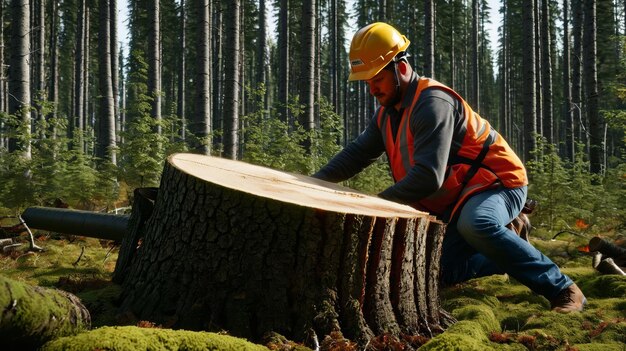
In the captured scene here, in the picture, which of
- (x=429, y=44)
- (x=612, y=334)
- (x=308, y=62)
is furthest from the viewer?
(x=429, y=44)

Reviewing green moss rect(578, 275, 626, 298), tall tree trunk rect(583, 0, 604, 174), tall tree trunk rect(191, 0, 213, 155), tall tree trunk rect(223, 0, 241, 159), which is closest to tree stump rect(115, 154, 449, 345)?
green moss rect(578, 275, 626, 298)

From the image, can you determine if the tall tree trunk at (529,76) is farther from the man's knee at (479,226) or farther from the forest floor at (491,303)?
the man's knee at (479,226)

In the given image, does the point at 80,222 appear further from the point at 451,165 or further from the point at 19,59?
the point at 19,59

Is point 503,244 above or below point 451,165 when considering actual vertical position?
below

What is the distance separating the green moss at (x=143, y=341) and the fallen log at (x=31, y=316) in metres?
0.06

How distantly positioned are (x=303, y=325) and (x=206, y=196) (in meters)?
0.76

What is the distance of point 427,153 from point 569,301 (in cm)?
135

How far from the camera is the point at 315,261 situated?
8.54ft

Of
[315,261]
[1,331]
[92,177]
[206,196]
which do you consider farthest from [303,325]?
[92,177]

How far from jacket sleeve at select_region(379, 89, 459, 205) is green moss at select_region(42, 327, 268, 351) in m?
1.59

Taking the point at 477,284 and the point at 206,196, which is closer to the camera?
the point at 206,196

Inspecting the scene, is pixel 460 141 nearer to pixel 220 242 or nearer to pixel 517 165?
pixel 517 165

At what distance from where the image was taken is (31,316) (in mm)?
1814

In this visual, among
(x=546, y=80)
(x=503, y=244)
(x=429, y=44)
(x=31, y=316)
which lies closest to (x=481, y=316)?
(x=503, y=244)
